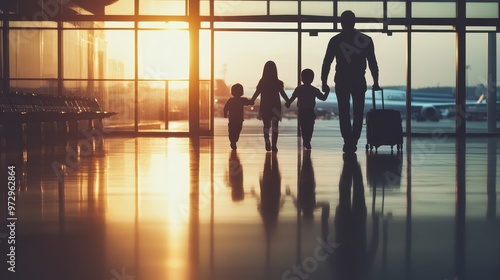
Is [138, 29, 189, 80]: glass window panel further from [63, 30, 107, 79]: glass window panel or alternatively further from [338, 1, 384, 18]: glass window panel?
[338, 1, 384, 18]: glass window panel

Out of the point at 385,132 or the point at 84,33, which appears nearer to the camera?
the point at 385,132

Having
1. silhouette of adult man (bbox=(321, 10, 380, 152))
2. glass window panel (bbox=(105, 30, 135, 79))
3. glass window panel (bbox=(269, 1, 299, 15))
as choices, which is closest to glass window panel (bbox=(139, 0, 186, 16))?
glass window panel (bbox=(105, 30, 135, 79))

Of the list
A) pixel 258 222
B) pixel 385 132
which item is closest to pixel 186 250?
pixel 258 222

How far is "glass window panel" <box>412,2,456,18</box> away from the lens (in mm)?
21062

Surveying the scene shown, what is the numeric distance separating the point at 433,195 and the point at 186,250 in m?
2.87

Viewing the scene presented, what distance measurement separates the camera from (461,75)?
2102 centimetres

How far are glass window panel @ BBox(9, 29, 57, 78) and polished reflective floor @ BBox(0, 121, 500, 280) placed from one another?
12.8 meters

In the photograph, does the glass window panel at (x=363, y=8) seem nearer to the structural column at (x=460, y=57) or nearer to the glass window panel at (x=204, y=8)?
the structural column at (x=460, y=57)

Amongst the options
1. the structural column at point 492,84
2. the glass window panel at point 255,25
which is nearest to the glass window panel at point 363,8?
the glass window panel at point 255,25

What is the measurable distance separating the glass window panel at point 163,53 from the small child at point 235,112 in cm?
682

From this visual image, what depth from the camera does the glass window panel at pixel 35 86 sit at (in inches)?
816

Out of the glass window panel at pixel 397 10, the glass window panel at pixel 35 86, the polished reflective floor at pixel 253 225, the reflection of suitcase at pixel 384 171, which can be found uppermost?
the glass window panel at pixel 397 10

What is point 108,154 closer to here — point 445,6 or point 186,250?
point 186,250

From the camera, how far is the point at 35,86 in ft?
68.3
